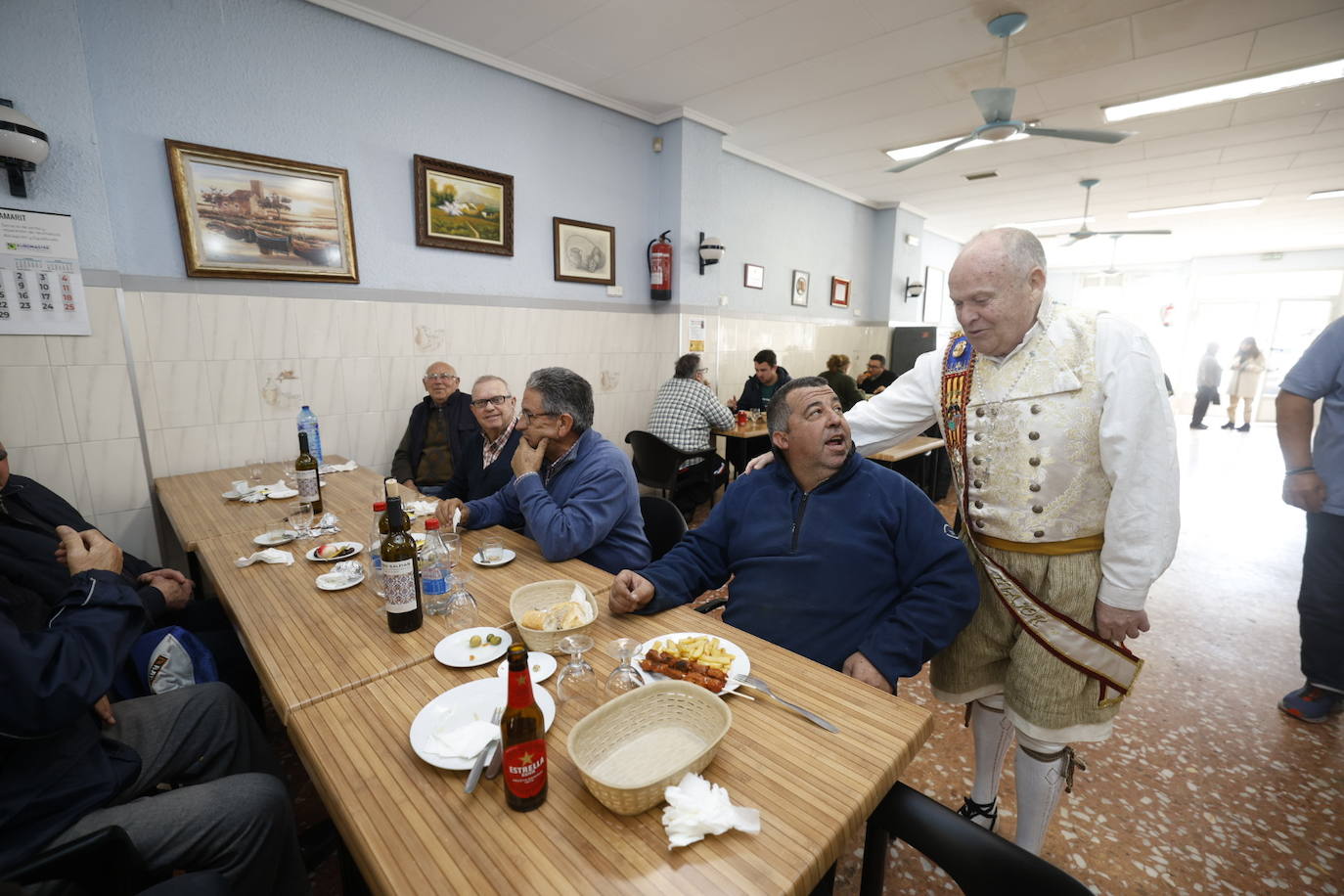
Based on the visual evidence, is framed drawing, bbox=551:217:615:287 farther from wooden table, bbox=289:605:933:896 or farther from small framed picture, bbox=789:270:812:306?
wooden table, bbox=289:605:933:896

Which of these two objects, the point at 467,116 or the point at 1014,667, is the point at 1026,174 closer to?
the point at 467,116

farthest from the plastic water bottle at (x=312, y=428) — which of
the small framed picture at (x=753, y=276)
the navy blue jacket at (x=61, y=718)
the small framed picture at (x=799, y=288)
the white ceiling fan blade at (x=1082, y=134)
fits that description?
the small framed picture at (x=799, y=288)

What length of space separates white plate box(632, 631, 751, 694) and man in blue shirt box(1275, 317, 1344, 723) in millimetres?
2357

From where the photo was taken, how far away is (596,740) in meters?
0.91

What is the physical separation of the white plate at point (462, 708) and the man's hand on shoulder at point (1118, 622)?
4.41ft

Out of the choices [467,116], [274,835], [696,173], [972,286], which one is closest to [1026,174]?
[696,173]

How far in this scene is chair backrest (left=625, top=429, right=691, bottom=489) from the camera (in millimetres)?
4102

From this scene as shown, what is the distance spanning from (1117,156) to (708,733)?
6885mm

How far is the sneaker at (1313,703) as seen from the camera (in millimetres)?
2291

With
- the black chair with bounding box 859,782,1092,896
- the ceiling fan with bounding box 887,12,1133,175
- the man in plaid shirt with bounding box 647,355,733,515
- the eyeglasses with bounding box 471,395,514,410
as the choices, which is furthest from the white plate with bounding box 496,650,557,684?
the ceiling fan with bounding box 887,12,1133,175

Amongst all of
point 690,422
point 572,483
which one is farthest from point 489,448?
point 690,422

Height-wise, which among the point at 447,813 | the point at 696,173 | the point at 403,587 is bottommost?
the point at 447,813

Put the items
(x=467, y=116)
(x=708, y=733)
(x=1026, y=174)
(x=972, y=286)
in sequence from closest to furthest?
(x=708, y=733) < (x=972, y=286) < (x=467, y=116) < (x=1026, y=174)

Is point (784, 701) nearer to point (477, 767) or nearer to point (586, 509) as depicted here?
point (477, 767)
